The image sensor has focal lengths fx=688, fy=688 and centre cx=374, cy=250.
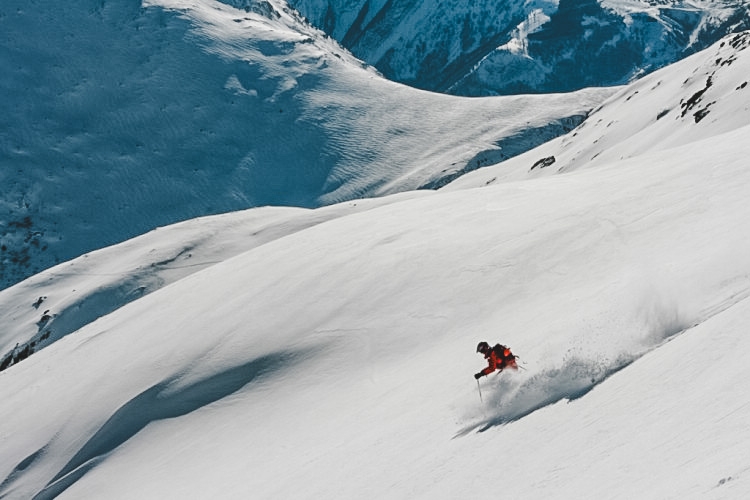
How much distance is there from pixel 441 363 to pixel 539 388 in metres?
4.50

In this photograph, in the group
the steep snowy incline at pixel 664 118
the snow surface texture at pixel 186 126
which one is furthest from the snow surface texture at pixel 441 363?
the snow surface texture at pixel 186 126

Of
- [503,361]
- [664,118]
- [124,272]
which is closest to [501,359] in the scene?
[503,361]

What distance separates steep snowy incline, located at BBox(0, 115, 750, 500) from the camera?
27.2ft

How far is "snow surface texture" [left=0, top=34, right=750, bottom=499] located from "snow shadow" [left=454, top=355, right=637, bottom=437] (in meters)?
0.04

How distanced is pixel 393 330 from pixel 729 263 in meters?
9.09

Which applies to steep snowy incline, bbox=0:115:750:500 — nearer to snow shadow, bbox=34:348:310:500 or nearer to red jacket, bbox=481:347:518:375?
snow shadow, bbox=34:348:310:500

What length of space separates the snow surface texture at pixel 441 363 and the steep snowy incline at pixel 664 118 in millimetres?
2498

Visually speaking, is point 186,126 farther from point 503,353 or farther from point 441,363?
point 503,353

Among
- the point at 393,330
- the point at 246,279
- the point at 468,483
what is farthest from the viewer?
the point at 246,279

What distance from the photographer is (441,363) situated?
14938 millimetres

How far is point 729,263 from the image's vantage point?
432 inches

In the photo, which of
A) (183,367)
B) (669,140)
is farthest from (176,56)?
(183,367)

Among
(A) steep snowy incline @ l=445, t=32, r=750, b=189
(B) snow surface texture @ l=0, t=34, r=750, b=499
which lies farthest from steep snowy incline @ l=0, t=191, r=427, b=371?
(B) snow surface texture @ l=0, t=34, r=750, b=499

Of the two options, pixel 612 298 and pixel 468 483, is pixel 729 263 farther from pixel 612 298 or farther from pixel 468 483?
pixel 468 483
